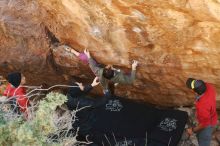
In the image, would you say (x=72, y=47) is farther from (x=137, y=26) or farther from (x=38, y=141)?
(x=38, y=141)

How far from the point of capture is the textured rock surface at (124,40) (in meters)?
5.22

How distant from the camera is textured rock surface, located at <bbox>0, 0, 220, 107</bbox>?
5.22 m

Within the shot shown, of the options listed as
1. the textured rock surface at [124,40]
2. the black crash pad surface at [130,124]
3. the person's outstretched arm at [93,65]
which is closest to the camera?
the textured rock surface at [124,40]

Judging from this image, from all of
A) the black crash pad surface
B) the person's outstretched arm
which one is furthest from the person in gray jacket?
the black crash pad surface

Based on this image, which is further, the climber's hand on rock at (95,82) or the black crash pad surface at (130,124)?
the climber's hand on rock at (95,82)

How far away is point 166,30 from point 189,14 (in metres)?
0.44

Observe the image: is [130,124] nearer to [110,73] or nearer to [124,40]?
[110,73]

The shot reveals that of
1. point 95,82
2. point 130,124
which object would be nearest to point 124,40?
point 95,82

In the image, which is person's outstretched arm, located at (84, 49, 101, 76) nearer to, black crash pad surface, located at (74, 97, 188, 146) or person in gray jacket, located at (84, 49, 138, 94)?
person in gray jacket, located at (84, 49, 138, 94)

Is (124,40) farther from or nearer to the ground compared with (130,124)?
farther from the ground

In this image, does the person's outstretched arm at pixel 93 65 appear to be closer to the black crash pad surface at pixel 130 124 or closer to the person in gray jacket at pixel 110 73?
the person in gray jacket at pixel 110 73

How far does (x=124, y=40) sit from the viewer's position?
5.91 m

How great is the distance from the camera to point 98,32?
5.98m

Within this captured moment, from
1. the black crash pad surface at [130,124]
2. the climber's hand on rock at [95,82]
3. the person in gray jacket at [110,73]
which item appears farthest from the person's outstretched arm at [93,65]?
the black crash pad surface at [130,124]
